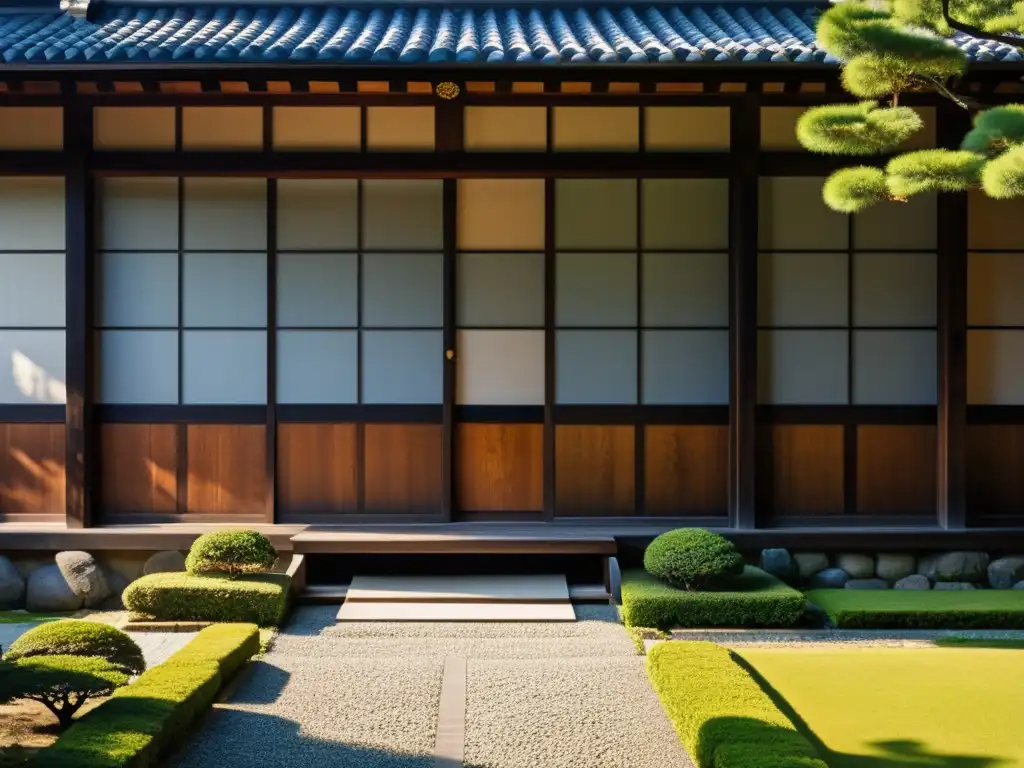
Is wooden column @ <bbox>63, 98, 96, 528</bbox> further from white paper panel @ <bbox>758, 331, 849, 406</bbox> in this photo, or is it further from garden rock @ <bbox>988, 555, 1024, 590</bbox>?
garden rock @ <bbox>988, 555, 1024, 590</bbox>

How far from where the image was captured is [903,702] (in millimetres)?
6020

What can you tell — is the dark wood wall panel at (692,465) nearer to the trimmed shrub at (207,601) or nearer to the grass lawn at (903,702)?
the grass lawn at (903,702)

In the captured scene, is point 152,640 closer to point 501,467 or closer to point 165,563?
point 165,563

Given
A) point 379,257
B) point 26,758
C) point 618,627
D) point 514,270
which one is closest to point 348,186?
point 379,257

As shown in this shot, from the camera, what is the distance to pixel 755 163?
29.0ft

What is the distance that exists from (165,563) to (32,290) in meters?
2.68

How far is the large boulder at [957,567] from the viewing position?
8750 mm

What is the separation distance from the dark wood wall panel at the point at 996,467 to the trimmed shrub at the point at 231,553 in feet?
19.6

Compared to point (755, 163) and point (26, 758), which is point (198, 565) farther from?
point (755, 163)

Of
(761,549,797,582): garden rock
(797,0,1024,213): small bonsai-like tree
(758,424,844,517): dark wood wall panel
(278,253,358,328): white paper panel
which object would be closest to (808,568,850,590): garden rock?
(761,549,797,582): garden rock

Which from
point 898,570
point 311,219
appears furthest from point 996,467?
point 311,219

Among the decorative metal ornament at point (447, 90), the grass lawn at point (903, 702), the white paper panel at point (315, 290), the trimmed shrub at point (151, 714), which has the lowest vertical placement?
the grass lawn at point (903, 702)

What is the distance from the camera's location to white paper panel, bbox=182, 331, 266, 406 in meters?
9.20

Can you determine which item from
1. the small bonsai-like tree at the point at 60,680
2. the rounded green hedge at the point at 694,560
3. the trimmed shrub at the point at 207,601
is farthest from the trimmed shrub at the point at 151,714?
the rounded green hedge at the point at 694,560
